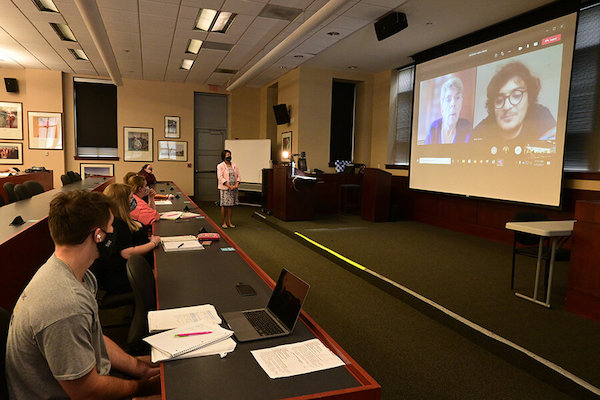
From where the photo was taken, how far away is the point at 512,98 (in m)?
5.32

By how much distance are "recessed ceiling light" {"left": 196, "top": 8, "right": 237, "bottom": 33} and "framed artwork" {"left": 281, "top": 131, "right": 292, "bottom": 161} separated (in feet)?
10.6

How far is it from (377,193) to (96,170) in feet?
23.7

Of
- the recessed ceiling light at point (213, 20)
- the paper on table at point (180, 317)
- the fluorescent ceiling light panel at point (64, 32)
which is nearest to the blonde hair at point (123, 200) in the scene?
the paper on table at point (180, 317)

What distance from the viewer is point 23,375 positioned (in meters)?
1.12

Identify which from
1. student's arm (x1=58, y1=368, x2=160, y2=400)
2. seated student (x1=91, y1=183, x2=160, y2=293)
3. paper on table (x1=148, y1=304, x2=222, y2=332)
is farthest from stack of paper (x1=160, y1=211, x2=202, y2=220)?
student's arm (x1=58, y1=368, x2=160, y2=400)

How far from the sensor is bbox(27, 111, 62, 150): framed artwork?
9102 millimetres

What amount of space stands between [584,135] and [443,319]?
11.6 ft

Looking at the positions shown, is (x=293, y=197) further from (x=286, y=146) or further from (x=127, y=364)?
(x=127, y=364)

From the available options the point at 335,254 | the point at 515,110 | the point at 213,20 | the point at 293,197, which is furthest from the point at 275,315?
the point at 293,197

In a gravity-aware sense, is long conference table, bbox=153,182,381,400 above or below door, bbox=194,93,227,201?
below

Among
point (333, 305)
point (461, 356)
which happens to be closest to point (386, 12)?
point (333, 305)

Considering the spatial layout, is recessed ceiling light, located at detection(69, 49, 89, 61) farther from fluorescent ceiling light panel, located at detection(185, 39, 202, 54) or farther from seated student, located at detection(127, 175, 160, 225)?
seated student, located at detection(127, 175, 160, 225)

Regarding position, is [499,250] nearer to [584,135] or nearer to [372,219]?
[584,135]

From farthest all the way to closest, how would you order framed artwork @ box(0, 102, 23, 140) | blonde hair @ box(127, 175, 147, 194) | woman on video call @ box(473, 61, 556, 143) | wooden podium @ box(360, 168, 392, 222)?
framed artwork @ box(0, 102, 23, 140) < wooden podium @ box(360, 168, 392, 222) < woman on video call @ box(473, 61, 556, 143) < blonde hair @ box(127, 175, 147, 194)
